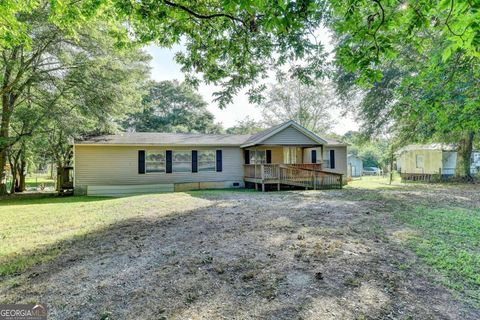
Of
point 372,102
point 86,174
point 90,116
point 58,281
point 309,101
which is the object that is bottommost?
point 58,281

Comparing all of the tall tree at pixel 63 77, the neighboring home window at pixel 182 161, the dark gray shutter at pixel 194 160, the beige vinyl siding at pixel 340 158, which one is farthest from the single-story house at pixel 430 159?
the tall tree at pixel 63 77

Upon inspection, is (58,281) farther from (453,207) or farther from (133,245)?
(453,207)

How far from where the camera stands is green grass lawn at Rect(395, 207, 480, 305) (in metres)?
3.48

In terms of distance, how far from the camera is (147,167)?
16.2 m

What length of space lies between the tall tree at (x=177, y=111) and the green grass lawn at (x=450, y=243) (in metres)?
28.2

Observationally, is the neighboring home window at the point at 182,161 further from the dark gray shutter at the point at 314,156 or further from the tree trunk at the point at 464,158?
the tree trunk at the point at 464,158

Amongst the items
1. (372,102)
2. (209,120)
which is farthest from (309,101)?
(372,102)

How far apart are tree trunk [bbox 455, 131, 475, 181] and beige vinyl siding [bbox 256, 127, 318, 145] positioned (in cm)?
1176

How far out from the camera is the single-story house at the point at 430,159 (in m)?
23.1

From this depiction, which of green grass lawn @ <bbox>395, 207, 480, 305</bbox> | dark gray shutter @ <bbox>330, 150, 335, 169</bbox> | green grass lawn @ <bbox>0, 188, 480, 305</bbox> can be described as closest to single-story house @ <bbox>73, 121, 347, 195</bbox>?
dark gray shutter @ <bbox>330, 150, 335, 169</bbox>

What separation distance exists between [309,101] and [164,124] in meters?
17.6

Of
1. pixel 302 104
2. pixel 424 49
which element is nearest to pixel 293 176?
pixel 424 49

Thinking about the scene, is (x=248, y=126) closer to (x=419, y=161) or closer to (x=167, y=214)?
(x=419, y=161)

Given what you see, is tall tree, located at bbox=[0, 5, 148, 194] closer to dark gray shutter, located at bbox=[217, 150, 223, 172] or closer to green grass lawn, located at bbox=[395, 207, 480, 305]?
dark gray shutter, located at bbox=[217, 150, 223, 172]
